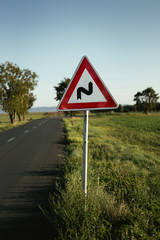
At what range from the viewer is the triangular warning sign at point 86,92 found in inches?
99.7

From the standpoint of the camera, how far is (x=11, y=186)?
4.55m

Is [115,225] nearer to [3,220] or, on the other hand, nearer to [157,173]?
[3,220]

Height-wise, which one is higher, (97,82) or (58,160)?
(97,82)

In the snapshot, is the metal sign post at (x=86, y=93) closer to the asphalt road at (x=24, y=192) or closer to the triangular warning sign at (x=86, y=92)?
the triangular warning sign at (x=86, y=92)

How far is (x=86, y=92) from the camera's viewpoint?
2.59 meters

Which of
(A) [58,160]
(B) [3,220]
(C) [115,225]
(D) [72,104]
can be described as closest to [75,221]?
(C) [115,225]

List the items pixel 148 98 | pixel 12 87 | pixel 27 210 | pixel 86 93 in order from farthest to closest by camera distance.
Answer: pixel 148 98
pixel 12 87
pixel 27 210
pixel 86 93

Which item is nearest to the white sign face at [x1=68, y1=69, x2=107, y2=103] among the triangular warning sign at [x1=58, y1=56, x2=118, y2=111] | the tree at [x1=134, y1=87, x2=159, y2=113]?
the triangular warning sign at [x1=58, y1=56, x2=118, y2=111]

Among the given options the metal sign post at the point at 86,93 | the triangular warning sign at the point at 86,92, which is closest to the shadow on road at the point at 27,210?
the metal sign post at the point at 86,93

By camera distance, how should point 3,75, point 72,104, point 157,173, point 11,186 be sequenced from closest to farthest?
point 72,104 → point 11,186 → point 157,173 → point 3,75

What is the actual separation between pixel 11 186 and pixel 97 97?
361cm

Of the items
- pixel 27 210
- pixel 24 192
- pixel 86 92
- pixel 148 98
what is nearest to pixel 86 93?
pixel 86 92

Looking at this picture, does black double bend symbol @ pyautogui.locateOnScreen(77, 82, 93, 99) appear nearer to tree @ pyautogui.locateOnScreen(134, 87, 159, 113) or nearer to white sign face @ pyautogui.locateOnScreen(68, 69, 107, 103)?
white sign face @ pyautogui.locateOnScreen(68, 69, 107, 103)

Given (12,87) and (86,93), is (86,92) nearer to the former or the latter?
(86,93)
